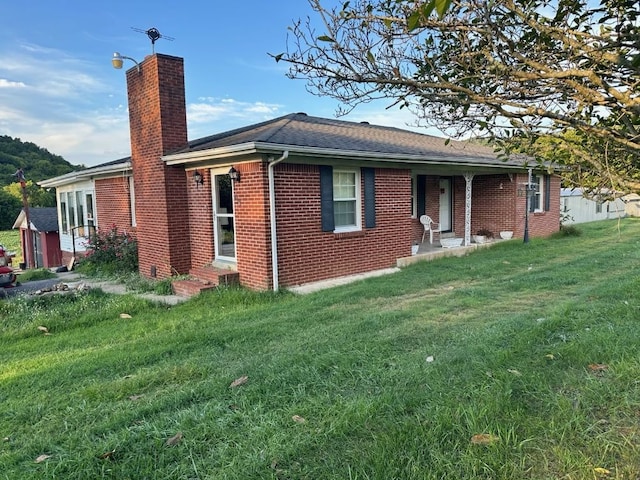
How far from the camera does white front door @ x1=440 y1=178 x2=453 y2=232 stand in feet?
47.2

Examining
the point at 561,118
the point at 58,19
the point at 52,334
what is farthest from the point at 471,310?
the point at 58,19

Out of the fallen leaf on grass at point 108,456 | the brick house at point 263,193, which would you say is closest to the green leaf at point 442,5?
the fallen leaf on grass at point 108,456

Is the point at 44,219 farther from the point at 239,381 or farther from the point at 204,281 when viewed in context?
the point at 239,381

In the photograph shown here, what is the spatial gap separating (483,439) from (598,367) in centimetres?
160

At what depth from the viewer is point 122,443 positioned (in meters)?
2.74

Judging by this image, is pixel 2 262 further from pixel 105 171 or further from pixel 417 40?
pixel 417 40

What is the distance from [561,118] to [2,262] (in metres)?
10.5

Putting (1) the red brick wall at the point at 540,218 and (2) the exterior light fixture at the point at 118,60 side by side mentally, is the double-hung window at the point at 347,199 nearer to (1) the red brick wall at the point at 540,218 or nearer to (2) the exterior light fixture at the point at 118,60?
(2) the exterior light fixture at the point at 118,60

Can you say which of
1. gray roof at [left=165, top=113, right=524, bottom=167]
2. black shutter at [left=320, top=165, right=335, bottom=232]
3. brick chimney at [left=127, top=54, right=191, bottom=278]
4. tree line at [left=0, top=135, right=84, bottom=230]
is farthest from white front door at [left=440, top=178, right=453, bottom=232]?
tree line at [left=0, top=135, right=84, bottom=230]

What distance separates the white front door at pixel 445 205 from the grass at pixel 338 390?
7.93 m

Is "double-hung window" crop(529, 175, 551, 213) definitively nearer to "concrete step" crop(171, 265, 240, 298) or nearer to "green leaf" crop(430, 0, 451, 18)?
"concrete step" crop(171, 265, 240, 298)

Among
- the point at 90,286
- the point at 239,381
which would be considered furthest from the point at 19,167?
the point at 239,381

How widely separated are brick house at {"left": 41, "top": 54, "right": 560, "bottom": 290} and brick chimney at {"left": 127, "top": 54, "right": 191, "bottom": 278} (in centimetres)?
2

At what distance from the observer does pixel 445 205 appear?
14523mm
